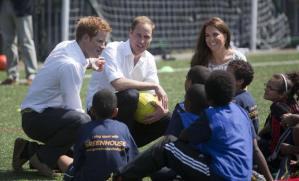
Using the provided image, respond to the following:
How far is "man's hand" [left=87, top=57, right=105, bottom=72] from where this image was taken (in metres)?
6.63

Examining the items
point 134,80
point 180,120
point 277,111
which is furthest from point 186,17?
point 180,120

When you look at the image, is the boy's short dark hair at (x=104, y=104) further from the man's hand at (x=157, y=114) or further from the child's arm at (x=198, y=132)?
the man's hand at (x=157, y=114)

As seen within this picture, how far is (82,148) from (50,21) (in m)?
9.43

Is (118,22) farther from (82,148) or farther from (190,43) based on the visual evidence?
(82,148)

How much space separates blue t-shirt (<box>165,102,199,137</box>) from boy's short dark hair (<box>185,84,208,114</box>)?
1.7 inches

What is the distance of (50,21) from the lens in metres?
15.0

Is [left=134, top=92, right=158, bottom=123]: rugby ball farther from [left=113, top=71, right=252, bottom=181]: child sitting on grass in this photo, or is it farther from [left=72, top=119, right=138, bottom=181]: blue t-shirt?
[left=113, top=71, right=252, bottom=181]: child sitting on grass

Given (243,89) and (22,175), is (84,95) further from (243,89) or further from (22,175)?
(243,89)

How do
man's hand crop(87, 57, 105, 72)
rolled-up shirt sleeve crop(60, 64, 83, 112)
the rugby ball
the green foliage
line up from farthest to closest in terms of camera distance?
the green foliage < the rugby ball < man's hand crop(87, 57, 105, 72) < rolled-up shirt sleeve crop(60, 64, 83, 112)

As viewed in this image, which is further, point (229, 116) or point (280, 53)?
point (280, 53)

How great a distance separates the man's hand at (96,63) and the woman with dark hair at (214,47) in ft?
2.84

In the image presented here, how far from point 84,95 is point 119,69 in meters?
3.56

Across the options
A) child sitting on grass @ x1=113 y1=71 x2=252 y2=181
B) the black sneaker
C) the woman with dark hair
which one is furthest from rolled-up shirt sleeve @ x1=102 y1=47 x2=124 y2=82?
child sitting on grass @ x1=113 y1=71 x2=252 y2=181

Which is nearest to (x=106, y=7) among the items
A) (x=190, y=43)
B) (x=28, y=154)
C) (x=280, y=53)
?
(x=190, y=43)
